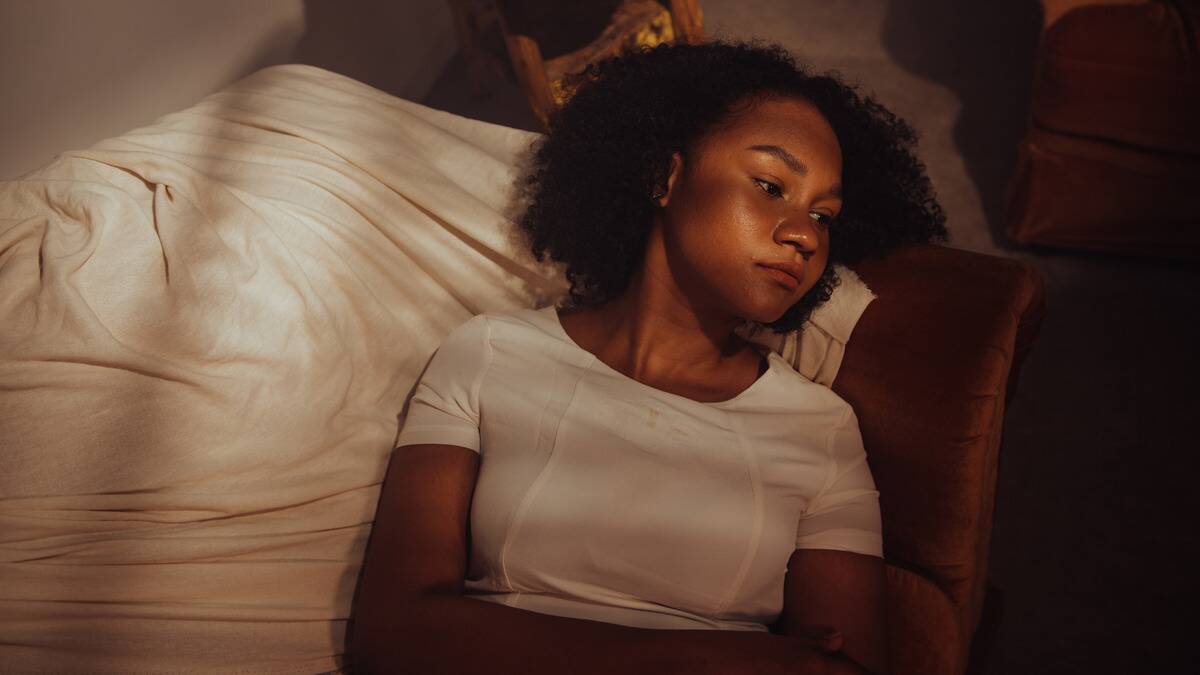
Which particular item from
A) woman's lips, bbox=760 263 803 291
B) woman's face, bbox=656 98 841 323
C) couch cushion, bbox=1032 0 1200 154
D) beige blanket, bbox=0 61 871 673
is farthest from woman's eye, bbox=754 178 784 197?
couch cushion, bbox=1032 0 1200 154

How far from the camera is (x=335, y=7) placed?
9.41 ft

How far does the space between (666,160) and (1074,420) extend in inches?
53.4

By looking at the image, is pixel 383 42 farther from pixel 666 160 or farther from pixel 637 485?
pixel 637 485

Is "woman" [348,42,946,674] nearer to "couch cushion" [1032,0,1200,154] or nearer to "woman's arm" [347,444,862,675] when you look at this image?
"woman's arm" [347,444,862,675]

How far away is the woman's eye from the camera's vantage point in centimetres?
125

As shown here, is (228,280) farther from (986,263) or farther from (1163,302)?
(1163,302)

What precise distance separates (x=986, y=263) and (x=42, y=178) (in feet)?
4.89

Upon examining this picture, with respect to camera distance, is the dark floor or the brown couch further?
the brown couch


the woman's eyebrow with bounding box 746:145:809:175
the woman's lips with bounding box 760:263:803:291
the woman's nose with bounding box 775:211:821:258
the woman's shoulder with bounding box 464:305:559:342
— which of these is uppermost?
the woman's eyebrow with bounding box 746:145:809:175

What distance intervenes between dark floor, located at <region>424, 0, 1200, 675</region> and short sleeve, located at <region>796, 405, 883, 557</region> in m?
0.52

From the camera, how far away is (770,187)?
1.25 meters

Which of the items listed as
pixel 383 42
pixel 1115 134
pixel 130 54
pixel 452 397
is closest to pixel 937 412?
pixel 452 397

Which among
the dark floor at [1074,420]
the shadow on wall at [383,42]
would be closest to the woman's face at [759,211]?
the dark floor at [1074,420]

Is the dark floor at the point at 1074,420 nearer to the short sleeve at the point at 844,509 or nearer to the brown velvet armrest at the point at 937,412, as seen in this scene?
the brown velvet armrest at the point at 937,412
